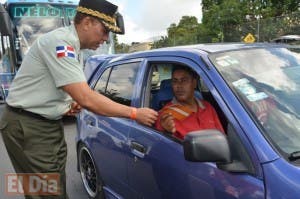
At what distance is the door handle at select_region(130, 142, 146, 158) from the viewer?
360cm

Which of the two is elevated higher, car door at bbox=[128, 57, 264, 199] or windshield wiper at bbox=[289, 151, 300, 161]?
windshield wiper at bbox=[289, 151, 300, 161]

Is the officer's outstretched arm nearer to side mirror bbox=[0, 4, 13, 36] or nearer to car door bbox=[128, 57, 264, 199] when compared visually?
car door bbox=[128, 57, 264, 199]

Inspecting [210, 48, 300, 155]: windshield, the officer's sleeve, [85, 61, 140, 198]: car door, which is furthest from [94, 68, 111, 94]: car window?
[210, 48, 300, 155]: windshield

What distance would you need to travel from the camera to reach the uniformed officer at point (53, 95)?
10.2 ft

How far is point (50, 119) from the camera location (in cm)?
342

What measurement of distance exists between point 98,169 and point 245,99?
219 centimetres

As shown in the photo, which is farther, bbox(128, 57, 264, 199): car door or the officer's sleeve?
the officer's sleeve

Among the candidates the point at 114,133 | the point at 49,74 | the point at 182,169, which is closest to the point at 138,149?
the point at 114,133

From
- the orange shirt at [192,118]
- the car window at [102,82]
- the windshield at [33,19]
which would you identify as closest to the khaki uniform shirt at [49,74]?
the orange shirt at [192,118]

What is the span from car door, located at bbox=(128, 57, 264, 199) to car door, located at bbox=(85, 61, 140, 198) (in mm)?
171

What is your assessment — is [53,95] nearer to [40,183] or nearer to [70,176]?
[40,183]

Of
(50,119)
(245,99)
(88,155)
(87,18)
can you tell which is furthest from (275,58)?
(88,155)

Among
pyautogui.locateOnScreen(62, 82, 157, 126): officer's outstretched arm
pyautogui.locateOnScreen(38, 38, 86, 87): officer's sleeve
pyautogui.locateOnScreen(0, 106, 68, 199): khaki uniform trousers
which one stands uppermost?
pyautogui.locateOnScreen(38, 38, 86, 87): officer's sleeve

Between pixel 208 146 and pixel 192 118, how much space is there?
3.29 feet
